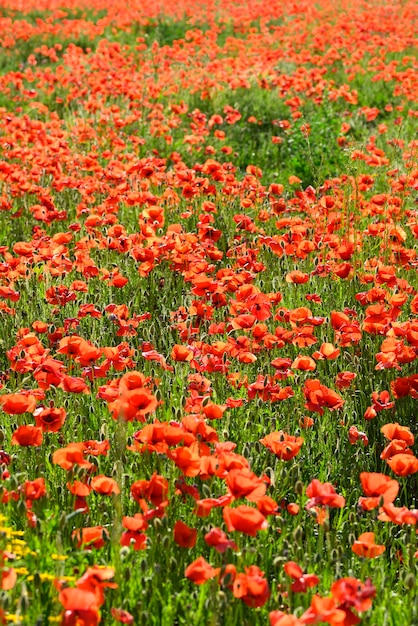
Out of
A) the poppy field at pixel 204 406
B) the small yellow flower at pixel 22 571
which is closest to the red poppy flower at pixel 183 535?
the poppy field at pixel 204 406

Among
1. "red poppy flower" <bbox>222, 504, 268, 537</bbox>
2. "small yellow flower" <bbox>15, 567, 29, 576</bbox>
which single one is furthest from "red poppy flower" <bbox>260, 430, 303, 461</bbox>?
"small yellow flower" <bbox>15, 567, 29, 576</bbox>

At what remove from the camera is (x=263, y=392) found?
290 centimetres

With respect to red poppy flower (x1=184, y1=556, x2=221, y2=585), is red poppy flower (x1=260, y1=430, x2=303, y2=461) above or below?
below

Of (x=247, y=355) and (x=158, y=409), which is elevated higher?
(x=247, y=355)

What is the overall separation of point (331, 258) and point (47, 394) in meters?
1.82

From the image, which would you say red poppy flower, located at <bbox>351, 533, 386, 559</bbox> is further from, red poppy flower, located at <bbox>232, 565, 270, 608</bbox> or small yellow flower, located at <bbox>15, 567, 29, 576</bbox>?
small yellow flower, located at <bbox>15, 567, 29, 576</bbox>

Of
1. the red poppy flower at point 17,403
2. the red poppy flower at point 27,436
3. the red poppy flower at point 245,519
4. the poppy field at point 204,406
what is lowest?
the poppy field at point 204,406

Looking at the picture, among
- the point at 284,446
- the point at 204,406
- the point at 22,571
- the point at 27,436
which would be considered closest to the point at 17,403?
the point at 27,436

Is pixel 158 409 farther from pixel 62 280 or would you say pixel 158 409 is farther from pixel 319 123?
pixel 319 123

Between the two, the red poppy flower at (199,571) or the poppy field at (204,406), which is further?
the poppy field at (204,406)

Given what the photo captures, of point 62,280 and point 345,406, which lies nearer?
point 345,406

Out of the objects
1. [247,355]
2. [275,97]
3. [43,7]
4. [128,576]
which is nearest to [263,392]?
[247,355]

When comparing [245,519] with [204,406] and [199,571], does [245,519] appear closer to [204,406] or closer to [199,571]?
[199,571]

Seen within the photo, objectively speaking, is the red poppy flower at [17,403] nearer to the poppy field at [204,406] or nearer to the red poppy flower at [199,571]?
the poppy field at [204,406]
